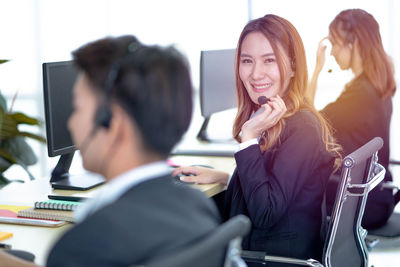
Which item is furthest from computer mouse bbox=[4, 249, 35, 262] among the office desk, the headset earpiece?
the headset earpiece

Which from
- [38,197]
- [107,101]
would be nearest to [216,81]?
[38,197]

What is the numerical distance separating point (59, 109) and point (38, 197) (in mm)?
337

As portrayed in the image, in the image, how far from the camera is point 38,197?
2314 millimetres

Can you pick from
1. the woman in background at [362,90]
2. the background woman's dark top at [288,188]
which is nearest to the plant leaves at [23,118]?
the background woman's dark top at [288,188]

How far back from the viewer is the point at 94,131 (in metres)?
1.12

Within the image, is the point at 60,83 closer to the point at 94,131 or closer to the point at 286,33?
the point at 286,33

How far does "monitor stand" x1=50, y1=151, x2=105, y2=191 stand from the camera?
236 centimetres

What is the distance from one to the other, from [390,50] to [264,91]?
4.61 metres

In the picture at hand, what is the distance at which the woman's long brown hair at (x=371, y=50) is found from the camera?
10.2 ft

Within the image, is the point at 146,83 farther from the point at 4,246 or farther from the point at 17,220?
the point at 17,220

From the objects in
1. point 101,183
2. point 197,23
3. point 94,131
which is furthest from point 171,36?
point 94,131

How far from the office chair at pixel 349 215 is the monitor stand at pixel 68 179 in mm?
758

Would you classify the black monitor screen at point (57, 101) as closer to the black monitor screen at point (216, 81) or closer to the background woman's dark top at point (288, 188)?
the background woman's dark top at point (288, 188)

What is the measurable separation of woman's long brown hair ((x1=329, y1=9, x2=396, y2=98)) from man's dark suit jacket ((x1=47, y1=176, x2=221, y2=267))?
7.46 feet
